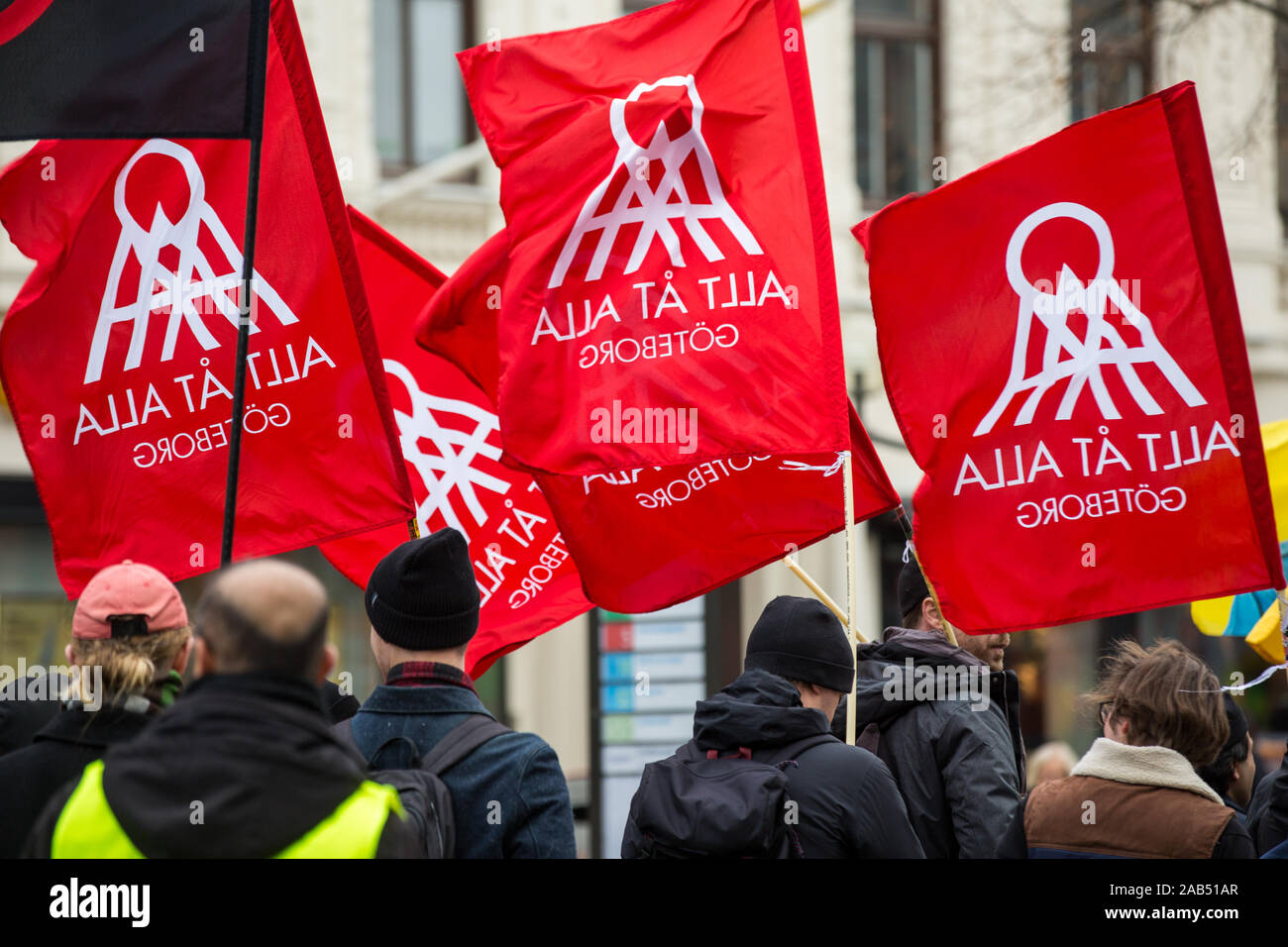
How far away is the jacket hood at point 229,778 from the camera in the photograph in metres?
2.59

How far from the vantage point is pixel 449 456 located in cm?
608

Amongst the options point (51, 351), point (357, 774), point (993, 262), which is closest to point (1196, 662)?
point (993, 262)

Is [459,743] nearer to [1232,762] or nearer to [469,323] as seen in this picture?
[469,323]

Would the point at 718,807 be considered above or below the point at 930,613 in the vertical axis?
below

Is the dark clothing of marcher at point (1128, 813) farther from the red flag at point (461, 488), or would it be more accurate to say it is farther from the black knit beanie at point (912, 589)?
the red flag at point (461, 488)

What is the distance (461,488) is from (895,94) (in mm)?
9291

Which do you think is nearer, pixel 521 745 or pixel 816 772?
pixel 521 745

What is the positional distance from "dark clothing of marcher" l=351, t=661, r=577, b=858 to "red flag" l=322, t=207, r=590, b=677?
2074 mm

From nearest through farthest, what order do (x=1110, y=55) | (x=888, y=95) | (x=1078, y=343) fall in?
(x=1078, y=343) < (x=1110, y=55) < (x=888, y=95)

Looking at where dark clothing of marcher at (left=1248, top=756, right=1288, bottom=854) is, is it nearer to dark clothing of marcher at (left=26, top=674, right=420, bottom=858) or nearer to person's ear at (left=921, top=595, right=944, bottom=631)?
person's ear at (left=921, top=595, right=944, bottom=631)

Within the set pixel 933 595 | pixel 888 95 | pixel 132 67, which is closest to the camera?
pixel 132 67

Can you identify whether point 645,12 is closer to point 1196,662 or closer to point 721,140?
point 721,140
